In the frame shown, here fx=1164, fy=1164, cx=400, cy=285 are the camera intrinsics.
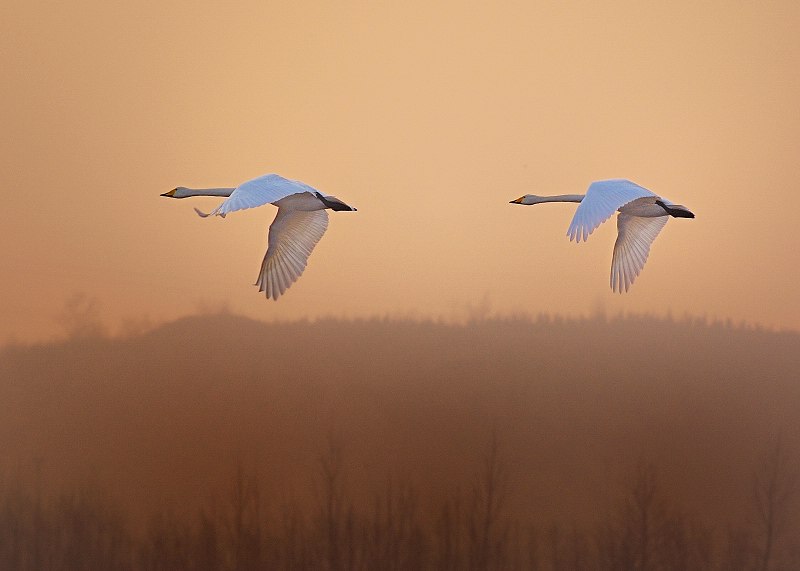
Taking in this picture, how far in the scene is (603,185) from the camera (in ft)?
24.7

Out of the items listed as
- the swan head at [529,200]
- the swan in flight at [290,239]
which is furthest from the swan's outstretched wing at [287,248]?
the swan head at [529,200]

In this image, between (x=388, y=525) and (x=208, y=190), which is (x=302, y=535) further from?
(x=208, y=190)

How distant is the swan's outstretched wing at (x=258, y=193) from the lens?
21.7ft

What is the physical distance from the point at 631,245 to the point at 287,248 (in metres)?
2.69

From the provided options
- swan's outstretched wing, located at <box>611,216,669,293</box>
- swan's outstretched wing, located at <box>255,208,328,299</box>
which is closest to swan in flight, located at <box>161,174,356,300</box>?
swan's outstretched wing, located at <box>255,208,328,299</box>

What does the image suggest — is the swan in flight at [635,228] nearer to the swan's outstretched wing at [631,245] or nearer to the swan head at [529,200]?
the swan's outstretched wing at [631,245]

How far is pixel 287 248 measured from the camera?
8812 mm

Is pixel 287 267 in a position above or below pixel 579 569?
above

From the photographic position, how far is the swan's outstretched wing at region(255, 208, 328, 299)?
8711 millimetres

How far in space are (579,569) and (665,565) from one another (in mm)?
1063

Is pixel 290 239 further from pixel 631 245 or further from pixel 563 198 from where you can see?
pixel 631 245

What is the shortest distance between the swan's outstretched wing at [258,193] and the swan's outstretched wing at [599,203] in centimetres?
176

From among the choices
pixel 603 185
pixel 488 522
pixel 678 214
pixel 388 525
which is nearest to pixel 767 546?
pixel 488 522

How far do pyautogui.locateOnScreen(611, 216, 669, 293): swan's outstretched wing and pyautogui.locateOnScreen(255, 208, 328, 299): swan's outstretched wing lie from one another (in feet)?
7.69
